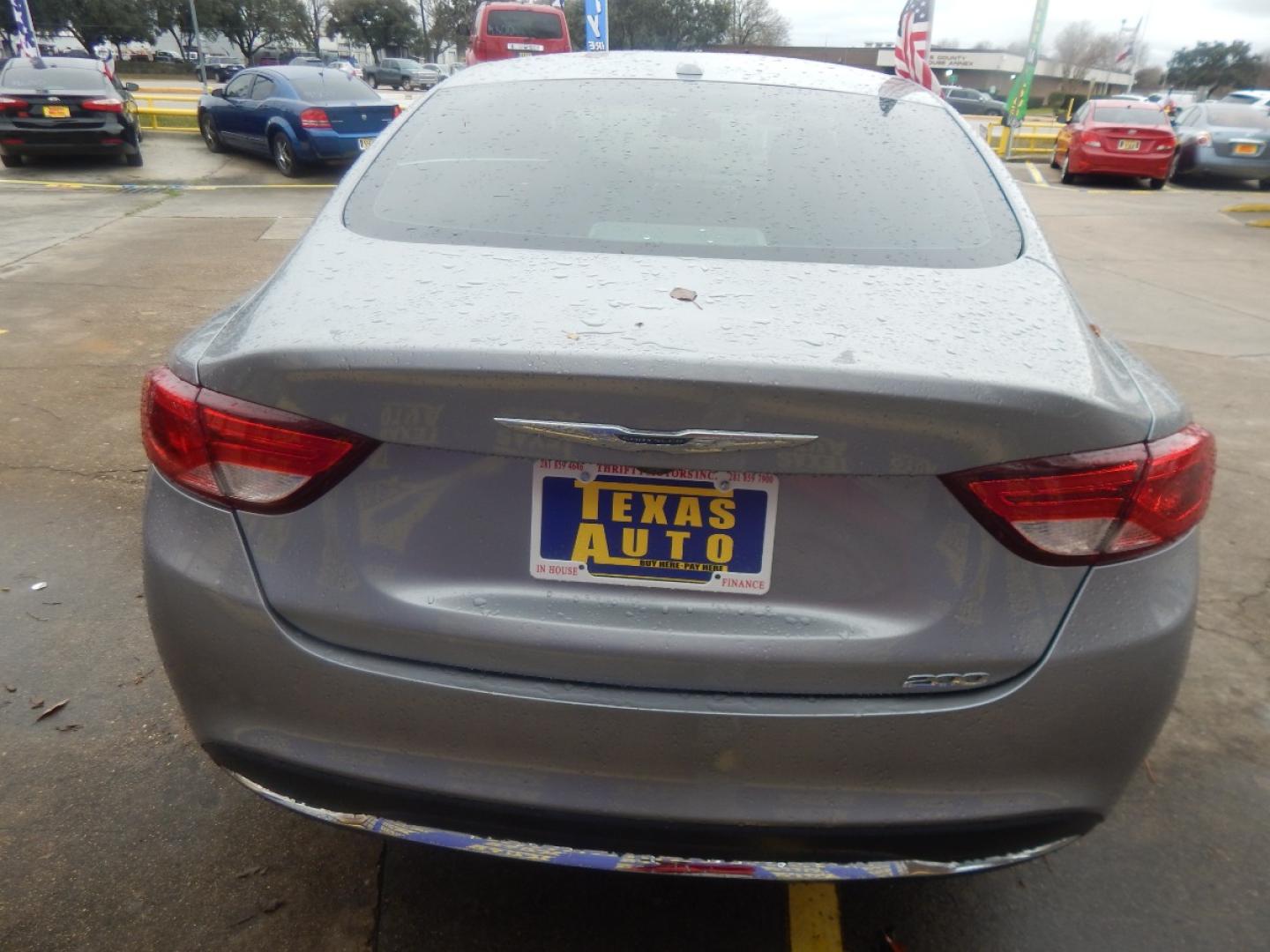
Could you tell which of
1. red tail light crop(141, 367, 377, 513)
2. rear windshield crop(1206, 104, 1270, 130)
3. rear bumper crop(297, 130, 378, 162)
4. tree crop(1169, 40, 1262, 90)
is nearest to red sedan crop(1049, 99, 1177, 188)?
rear windshield crop(1206, 104, 1270, 130)

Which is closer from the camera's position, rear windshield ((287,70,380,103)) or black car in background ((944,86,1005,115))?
rear windshield ((287,70,380,103))

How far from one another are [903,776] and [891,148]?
158cm

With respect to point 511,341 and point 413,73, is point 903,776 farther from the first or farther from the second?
point 413,73

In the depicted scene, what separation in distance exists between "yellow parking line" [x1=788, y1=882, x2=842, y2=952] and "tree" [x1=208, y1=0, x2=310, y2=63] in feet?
221

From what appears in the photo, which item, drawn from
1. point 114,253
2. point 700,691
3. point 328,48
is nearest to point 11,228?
point 114,253

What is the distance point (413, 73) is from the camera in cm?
5106

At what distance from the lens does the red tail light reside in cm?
157

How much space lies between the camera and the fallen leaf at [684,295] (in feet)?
5.65

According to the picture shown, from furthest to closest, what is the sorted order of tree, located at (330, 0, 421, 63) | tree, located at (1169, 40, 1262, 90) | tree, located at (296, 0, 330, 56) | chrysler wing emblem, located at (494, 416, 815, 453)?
tree, located at (1169, 40, 1262, 90) < tree, located at (330, 0, 421, 63) < tree, located at (296, 0, 330, 56) < chrysler wing emblem, located at (494, 416, 815, 453)

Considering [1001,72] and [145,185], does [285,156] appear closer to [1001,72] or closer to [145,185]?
[145,185]

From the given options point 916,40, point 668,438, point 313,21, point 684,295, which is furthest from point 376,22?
point 668,438

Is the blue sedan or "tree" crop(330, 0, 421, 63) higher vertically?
the blue sedan

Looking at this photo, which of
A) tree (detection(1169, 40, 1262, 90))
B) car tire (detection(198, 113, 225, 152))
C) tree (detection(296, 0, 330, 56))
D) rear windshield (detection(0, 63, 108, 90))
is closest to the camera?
rear windshield (detection(0, 63, 108, 90))

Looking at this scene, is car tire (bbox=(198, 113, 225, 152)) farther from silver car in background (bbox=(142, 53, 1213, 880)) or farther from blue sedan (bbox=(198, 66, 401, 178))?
silver car in background (bbox=(142, 53, 1213, 880))
